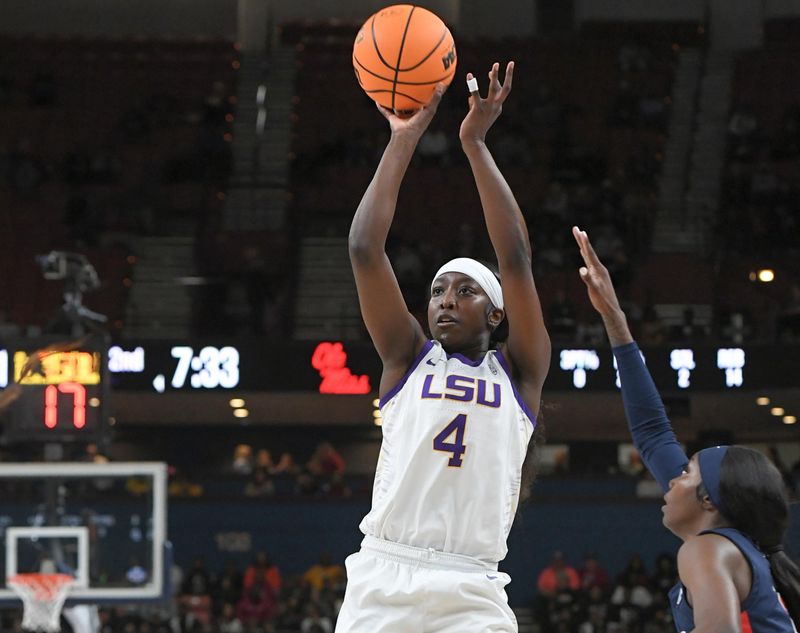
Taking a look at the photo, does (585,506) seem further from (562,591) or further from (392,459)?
(392,459)

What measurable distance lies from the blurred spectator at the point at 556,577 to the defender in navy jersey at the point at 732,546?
42.9 feet

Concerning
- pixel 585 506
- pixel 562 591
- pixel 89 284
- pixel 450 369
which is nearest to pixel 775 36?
pixel 585 506

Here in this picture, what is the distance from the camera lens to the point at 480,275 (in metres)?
4.07

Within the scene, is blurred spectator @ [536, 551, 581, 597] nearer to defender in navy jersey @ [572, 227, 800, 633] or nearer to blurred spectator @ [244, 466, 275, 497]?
blurred spectator @ [244, 466, 275, 497]

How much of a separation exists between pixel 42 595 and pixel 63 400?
151cm

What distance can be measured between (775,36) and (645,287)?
747 cm

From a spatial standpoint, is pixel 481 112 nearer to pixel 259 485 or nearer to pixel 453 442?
pixel 453 442

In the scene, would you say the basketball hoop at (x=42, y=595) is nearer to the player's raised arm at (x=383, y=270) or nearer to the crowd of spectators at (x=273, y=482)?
the crowd of spectators at (x=273, y=482)

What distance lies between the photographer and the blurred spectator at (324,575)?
17100 mm

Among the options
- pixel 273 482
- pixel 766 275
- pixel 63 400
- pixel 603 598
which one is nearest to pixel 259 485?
pixel 273 482

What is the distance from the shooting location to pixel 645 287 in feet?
59.0

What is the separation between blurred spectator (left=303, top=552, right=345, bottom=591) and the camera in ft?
56.1

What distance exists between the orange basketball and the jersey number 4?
104 centimetres

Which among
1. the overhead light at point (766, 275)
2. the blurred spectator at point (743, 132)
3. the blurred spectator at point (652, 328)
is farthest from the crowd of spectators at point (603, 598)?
the blurred spectator at point (743, 132)
